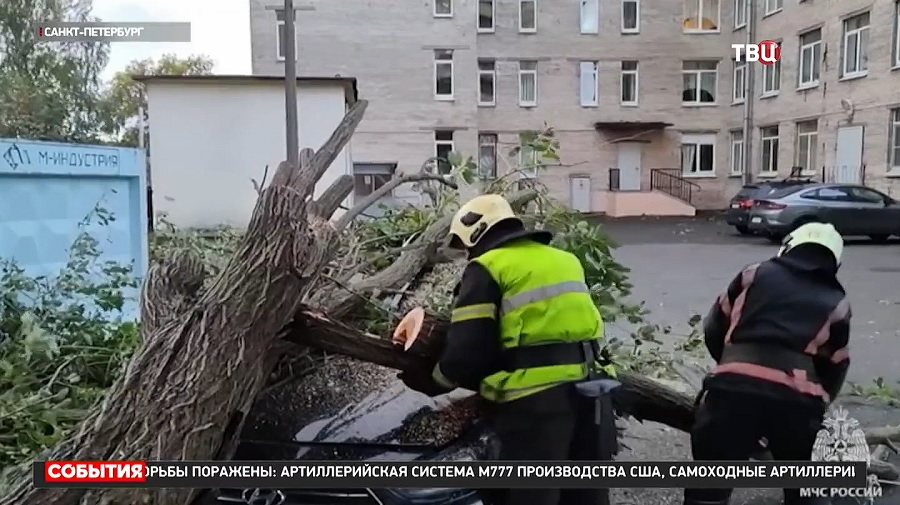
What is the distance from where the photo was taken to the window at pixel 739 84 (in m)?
27.2

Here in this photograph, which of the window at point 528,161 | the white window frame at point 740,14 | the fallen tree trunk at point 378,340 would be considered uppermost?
the white window frame at point 740,14

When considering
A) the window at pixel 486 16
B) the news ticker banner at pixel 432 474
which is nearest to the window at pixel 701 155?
the window at pixel 486 16

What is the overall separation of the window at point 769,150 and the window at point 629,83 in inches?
190

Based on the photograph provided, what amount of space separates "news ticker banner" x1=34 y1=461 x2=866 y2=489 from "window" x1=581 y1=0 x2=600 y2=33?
83.7 ft

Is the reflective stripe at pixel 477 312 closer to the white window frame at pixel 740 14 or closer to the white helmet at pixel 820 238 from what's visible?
the white helmet at pixel 820 238

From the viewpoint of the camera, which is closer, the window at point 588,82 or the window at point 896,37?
the window at point 896,37

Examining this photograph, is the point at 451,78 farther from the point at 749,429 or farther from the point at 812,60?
the point at 749,429

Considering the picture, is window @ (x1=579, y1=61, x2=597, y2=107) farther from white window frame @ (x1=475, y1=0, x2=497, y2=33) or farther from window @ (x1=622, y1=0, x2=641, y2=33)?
white window frame @ (x1=475, y1=0, x2=497, y2=33)

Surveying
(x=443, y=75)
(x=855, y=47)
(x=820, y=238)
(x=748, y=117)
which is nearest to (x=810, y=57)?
(x=855, y=47)

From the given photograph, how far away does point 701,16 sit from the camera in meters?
23.7

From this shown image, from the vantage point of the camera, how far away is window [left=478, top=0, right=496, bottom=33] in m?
27.0

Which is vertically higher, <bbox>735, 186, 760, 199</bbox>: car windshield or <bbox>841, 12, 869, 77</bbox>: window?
<bbox>841, 12, 869, 77</bbox>: window

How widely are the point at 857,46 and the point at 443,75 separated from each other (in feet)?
42.2

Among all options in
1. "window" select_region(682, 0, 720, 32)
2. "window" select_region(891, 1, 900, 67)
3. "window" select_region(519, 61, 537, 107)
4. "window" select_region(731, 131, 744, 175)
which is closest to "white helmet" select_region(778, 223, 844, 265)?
"window" select_region(891, 1, 900, 67)
